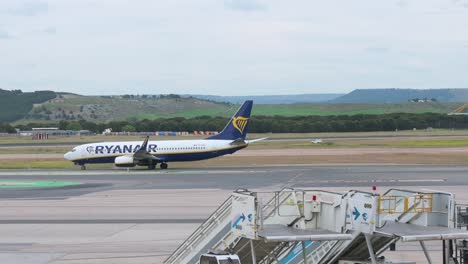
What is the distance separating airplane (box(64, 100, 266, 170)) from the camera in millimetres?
77250

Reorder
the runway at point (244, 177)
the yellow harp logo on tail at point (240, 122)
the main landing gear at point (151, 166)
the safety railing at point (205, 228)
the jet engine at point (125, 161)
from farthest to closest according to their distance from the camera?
1. the main landing gear at point (151, 166)
2. the yellow harp logo on tail at point (240, 122)
3. the jet engine at point (125, 161)
4. the runway at point (244, 177)
5. the safety railing at point (205, 228)

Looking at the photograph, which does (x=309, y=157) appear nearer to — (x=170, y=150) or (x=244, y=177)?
(x=170, y=150)

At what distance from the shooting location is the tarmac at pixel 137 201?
3166 cm

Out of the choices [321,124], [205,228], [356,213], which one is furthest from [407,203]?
[321,124]

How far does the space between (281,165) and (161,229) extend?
43711mm

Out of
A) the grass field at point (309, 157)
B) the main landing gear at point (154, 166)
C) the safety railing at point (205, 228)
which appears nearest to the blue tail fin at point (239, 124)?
the grass field at point (309, 157)

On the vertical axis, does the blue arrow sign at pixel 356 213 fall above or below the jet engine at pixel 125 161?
above

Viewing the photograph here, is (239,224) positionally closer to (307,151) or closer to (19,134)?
(307,151)

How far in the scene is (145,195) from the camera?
2076 inches

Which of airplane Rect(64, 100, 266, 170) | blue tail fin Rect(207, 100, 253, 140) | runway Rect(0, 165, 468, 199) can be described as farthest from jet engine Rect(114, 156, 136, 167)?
blue tail fin Rect(207, 100, 253, 140)

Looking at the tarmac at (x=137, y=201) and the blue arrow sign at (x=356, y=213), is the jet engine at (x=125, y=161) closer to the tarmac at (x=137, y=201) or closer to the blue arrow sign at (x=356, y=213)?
the tarmac at (x=137, y=201)

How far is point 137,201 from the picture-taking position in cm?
4906

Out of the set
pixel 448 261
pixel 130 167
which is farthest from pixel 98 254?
pixel 130 167

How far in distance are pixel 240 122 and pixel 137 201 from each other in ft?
97.0
